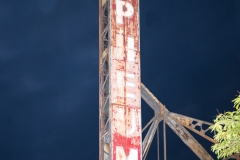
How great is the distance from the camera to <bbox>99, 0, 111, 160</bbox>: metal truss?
66.8 feet

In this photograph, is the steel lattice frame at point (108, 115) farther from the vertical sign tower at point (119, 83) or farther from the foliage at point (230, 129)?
the foliage at point (230, 129)

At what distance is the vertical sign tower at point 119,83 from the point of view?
20062 millimetres

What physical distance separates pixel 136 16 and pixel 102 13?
1408mm

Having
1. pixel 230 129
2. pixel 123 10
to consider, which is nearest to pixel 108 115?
pixel 123 10

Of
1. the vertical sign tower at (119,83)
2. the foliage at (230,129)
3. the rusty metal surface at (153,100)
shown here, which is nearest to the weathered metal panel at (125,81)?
the vertical sign tower at (119,83)

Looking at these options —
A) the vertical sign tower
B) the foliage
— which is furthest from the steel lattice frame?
the foliage

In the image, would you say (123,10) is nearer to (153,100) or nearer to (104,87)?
(104,87)

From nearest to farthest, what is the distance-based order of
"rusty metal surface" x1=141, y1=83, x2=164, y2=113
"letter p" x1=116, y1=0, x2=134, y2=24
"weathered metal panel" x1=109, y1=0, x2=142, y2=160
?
1. "weathered metal panel" x1=109, y1=0, x2=142, y2=160
2. "letter p" x1=116, y1=0, x2=134, y2=24
3. "rusty metal surface" x1=141, y1=83, x2=164, y2=113

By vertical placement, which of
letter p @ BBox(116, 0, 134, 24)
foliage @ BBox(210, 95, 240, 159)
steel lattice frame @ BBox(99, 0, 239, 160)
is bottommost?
foliage @ BBox(210, 95, 240, 159)

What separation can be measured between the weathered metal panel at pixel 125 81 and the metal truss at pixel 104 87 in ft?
1.21

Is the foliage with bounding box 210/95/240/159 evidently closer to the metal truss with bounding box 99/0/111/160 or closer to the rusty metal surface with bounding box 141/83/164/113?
the metal truss with bounding box 99/0/111/160

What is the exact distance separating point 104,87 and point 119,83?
0.72 m

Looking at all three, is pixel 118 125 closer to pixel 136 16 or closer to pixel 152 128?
pixel 152 128

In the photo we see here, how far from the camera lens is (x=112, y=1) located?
70.1 feet
